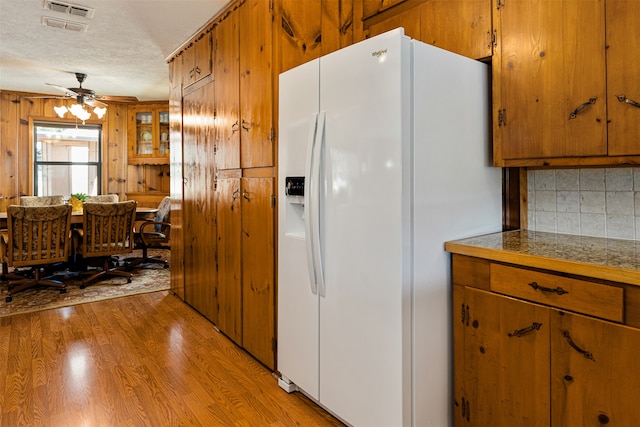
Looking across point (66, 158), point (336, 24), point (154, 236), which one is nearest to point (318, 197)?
point (336, 24)

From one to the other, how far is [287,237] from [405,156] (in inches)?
34.3

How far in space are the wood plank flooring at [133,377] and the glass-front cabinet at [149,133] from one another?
3.97 metres

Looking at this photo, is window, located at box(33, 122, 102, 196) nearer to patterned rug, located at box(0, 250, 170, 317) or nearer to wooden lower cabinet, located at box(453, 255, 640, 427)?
patterned rug, located at box(0, 250, 170, 317)

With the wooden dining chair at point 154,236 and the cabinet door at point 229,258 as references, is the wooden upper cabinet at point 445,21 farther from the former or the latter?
the wooden dining chair at point 154,236

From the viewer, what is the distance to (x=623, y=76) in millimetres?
1494

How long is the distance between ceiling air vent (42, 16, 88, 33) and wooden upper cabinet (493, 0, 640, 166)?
11.4 ft

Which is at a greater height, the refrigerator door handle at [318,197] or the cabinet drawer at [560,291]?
the refrigerator door handle at [318,197]

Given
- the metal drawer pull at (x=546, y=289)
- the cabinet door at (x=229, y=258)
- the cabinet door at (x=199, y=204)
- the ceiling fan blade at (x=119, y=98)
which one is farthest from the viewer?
the ceiling fan blade at (x=119, y=98)

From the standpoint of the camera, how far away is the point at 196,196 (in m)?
3.74

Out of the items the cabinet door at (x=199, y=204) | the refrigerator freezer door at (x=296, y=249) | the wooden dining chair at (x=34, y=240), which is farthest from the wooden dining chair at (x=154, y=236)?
A: the refrigerator freezer door at (x=296, y=249)

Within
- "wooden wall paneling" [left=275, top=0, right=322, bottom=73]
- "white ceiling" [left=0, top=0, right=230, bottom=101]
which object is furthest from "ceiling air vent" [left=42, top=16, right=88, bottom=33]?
"wooden wall paneling" [left=275, top=0, right=322, bottom=73]

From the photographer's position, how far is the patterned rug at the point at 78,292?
392cm

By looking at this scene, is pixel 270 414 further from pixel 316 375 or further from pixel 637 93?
pixel 637 93

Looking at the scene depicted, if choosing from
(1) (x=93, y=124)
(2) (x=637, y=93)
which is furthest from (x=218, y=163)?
(1) (x=93, y=124)
